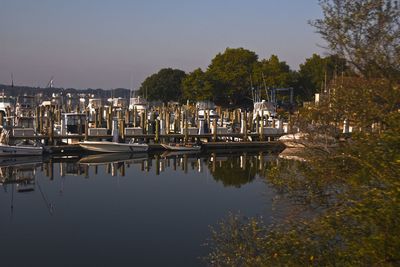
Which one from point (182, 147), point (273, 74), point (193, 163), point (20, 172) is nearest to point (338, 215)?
point (20, 172)

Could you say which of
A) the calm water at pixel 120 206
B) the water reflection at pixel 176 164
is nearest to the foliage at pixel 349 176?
the calm water at pixel 120 206

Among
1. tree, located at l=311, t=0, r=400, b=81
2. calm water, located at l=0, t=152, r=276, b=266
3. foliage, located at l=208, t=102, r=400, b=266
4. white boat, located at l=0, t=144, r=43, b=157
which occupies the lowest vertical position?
calm water, located at l=0, t=152, r=276, b=266

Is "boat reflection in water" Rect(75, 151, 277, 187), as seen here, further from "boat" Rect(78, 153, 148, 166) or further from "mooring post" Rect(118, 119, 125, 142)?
"mooring post" Rect(118, 119, 125, 142)

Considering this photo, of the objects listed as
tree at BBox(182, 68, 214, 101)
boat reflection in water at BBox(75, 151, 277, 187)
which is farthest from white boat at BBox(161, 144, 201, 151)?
tree at BBox(182, 68, 214, 101)

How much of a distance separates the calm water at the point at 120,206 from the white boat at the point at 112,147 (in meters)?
0.91

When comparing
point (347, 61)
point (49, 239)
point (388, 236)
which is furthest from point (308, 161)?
point (49, 239)

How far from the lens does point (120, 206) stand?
21969 millimetres

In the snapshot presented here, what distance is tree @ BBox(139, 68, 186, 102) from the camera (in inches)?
3597

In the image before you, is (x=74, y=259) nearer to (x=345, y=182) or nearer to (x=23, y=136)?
(x=345, y=182)

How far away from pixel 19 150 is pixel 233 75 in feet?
140

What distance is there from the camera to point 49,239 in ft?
55.8

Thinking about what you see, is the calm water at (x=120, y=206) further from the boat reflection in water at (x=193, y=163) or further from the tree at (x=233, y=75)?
the tree at (x=233, y=75)

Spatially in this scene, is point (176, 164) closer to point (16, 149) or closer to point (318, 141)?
point (16, 149)

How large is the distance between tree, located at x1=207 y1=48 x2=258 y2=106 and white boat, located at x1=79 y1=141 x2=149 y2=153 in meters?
35.0
